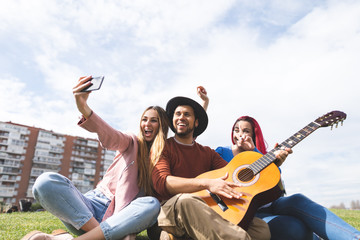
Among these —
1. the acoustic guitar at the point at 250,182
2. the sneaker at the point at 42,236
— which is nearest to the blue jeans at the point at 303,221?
the acoustic guitar at the point at 250,182

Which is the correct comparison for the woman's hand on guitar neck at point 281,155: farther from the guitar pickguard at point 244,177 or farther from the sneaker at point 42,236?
the sneaker at point 42,236

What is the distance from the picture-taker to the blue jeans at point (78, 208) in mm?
2602

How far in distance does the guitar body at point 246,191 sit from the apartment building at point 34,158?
80808mm

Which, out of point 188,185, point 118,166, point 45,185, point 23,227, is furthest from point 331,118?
point 23,227

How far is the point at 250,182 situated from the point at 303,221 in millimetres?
864

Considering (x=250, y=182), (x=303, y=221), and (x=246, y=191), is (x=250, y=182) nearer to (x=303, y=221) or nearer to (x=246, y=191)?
(x=246, y=191)

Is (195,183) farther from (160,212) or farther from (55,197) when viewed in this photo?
(55,197)

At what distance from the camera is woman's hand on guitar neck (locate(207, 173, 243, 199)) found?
2.74 metres

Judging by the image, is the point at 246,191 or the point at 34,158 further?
the point at 34,158

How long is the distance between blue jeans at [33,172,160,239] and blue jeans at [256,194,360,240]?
158 cm

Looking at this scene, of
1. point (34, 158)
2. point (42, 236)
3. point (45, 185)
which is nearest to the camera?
point (42, 236)

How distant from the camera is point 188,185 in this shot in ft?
9.44

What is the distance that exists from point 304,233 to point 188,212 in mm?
1647

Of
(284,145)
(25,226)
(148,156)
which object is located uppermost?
(284,145)
